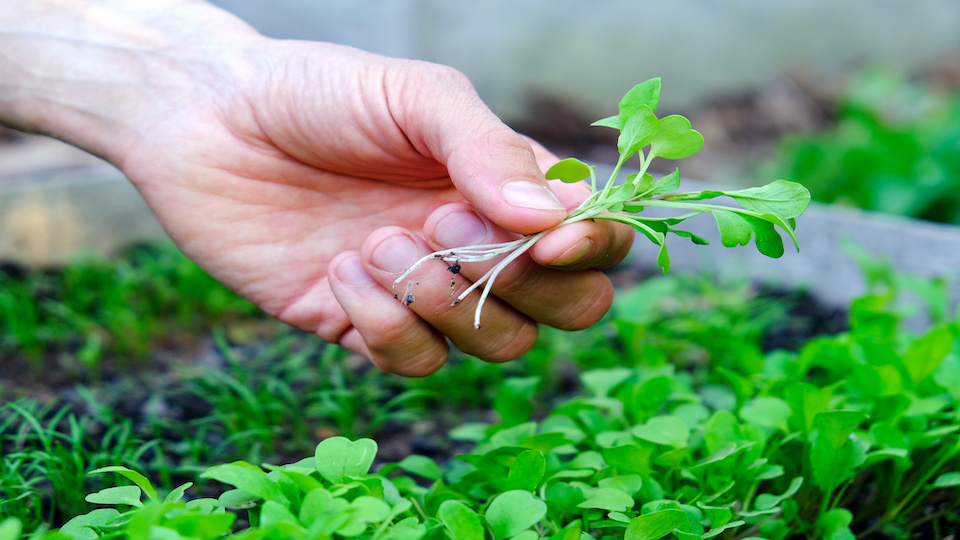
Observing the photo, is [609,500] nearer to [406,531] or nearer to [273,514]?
[406,531]

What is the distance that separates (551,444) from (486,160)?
420mm

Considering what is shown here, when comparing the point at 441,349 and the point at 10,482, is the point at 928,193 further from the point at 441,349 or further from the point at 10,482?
the point at 10,482

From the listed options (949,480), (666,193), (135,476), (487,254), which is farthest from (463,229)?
(949,480)

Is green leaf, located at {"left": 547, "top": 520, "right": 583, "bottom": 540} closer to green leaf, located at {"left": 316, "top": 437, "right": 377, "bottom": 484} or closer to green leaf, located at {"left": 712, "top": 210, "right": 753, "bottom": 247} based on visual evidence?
green leaf, located at {"left": 316, "top": 437, "right": 377, "bottom": 484}

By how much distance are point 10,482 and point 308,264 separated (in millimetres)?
581

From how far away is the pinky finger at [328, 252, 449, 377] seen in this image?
3.69 feet

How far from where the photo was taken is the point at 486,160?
3.24 ft

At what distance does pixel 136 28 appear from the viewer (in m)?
1.46

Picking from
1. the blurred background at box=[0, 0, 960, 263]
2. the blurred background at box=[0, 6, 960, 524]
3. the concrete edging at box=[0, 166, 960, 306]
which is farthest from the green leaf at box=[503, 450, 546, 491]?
the blurred background at box=[0, 0, 960, 263]

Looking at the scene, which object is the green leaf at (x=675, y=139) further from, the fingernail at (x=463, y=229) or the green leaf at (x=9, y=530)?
the green leaf at (x=9, y=530)

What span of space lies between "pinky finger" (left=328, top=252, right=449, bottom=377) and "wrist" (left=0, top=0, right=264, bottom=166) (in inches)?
20.5

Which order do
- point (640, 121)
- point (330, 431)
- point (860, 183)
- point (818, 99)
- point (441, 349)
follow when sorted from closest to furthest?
point (640, 121) < point (441, 349) < point (330, 431) < point (860, 183) < point (818, 99)

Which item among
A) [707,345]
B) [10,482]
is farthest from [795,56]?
[10,482]

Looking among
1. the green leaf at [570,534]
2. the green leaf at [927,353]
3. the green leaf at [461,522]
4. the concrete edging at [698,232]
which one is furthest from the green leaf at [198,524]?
the concrete edging at [698,232]
